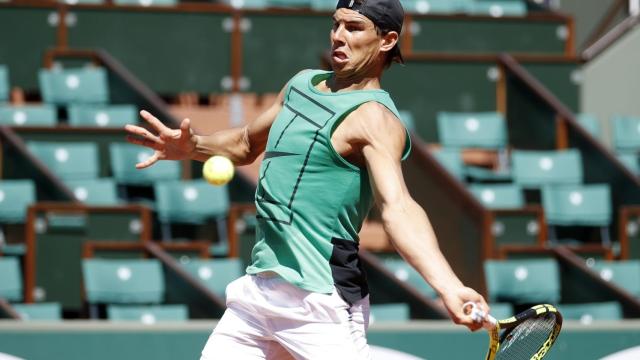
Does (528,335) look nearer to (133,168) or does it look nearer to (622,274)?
(622,274)

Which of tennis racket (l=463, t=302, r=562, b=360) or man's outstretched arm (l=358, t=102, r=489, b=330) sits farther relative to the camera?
tennis racket (l=463, t=302, r=562, b=360)

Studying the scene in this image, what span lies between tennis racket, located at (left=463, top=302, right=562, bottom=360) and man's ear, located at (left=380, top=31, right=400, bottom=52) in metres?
0.85

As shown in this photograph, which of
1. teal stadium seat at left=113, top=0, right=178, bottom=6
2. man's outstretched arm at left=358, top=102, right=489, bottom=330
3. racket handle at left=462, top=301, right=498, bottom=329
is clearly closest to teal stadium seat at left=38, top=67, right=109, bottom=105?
teal stadium seat at left=113, top=0, right=178, bottom=6

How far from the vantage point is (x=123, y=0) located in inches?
477

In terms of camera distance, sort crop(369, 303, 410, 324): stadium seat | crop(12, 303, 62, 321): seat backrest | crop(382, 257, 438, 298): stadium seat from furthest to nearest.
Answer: crop(382, 257, 438, 298): stadium seat < crop(12, 303, 62, 321): seat backrest < crop(369, 303, 410, 324): stadium seat

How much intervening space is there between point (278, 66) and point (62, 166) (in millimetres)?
2471

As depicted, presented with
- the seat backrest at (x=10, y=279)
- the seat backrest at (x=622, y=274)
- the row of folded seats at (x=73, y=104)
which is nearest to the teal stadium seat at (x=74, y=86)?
the row of folded seats at (x=73, y=104)

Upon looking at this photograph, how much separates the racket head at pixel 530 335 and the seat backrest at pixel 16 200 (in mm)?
5779

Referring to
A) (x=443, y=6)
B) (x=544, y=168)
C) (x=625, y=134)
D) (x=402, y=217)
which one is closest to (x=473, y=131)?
(x=544, y=168)

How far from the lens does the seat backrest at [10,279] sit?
28.0ft

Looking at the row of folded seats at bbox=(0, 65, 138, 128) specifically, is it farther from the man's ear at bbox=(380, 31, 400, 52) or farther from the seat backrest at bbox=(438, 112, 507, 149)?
the man's ear at bbox=(380, 31, 400, 52)

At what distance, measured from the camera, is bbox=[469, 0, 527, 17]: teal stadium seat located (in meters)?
12.5

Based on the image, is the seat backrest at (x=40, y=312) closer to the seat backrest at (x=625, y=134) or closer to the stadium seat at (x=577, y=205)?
the stadium seat at (x=577, y=205)

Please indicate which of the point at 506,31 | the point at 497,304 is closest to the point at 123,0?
the point at 506,31
